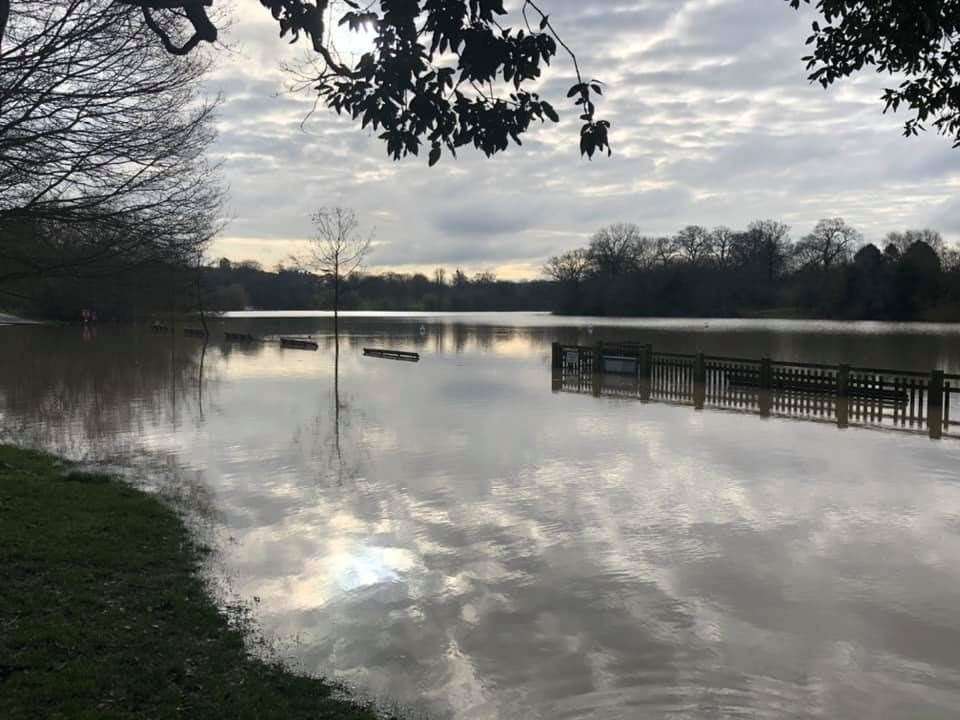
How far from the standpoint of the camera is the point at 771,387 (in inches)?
889

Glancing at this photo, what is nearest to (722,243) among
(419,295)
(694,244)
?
(694,244)

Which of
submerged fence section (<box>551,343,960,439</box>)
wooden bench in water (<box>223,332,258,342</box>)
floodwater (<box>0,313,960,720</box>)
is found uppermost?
wooden bench in water (<box>223,332,258,342</box>)

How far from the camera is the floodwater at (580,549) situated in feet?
17.2

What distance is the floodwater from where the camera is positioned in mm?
5230

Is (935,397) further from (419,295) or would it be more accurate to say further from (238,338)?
(419,295)

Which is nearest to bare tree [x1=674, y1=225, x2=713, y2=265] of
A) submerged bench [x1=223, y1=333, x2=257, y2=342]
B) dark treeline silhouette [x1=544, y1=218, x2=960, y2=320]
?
dark treeline silhouette [x1=544, y1=218, x2=960, y2=320]

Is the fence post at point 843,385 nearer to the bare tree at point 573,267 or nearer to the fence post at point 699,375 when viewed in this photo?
the fence post at point 699,375

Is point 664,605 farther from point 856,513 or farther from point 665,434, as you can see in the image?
point 665,434

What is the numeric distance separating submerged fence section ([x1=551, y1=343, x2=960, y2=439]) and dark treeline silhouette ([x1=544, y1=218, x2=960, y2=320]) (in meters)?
63.2

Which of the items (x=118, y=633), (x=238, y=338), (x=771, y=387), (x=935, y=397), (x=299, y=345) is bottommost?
(x=118, y=633)

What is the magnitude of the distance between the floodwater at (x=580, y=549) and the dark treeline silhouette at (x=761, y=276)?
75.6 metres

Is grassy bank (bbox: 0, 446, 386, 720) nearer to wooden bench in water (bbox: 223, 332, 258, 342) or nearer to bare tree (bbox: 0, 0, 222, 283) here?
bare tree (bbox: 0, 0, 222, 283)

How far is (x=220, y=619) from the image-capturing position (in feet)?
19.3

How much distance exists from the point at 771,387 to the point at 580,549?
1686 centimetres
